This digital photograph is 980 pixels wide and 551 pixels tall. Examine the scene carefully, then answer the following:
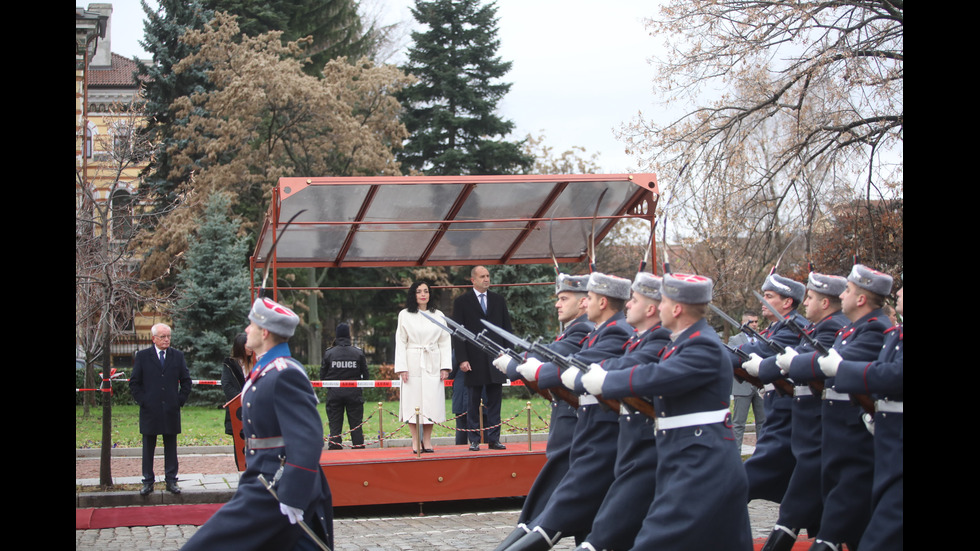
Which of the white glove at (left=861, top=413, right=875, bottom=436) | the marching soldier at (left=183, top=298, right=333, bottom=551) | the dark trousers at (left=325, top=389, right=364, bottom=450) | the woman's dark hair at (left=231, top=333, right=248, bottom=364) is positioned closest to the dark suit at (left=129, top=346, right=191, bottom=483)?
the woman's dark hair at (left=231, top=333, right=248, bottom=364)

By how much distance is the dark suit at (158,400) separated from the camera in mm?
11633

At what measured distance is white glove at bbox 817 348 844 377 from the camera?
243 inches

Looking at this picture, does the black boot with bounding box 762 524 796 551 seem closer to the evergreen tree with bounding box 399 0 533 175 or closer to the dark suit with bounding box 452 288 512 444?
the dark suit with bounding box 452 288 512 444

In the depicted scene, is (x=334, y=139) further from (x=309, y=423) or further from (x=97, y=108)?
(x=309, y=423)

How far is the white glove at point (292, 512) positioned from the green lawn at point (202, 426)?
31.1ft

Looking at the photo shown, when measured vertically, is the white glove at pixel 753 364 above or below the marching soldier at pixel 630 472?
above

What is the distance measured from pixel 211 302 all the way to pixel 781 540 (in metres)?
21.7

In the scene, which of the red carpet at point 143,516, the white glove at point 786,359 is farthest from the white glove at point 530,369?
the red carpet at point 143,516

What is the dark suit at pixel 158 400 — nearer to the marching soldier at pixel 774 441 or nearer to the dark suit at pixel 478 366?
the dark suit at pixel 478 366

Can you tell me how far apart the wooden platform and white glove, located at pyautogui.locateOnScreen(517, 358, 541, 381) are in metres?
3.82

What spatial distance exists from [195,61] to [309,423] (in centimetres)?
2964

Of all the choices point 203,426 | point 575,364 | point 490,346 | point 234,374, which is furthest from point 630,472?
point 203,426

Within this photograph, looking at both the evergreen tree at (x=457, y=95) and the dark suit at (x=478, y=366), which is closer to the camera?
the dark suit at (x=478, y=366)
